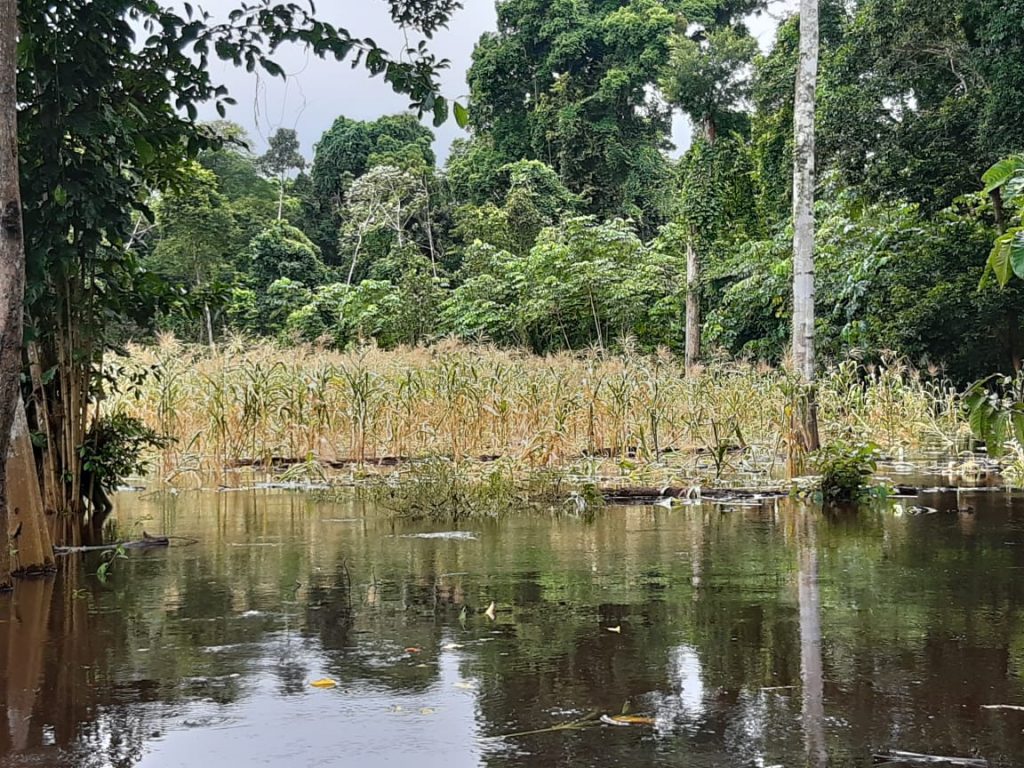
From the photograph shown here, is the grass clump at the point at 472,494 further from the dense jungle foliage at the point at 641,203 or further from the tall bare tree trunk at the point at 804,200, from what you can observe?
the tall bare tree trunk at the point at 804,200

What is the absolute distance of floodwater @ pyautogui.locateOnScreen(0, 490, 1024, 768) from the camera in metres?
2.95

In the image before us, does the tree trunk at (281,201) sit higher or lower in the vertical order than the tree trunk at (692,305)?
higher

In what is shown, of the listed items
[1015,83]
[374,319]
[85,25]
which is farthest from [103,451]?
[374,319]

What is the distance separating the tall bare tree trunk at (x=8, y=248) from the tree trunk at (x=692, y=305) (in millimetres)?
24999

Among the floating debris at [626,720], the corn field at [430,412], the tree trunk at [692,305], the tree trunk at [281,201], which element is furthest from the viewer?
the tree trunk at [281,201]

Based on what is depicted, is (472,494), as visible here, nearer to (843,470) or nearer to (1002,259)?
(843,470)

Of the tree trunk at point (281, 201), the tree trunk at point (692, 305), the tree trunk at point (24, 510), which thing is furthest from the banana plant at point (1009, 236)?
the tree trunk at point (281, 201)

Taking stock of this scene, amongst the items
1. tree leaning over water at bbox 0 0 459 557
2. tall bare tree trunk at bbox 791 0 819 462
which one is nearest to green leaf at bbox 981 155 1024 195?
tree leaning over water at bbox 0 0 459 557

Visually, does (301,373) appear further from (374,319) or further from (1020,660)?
(374,319)

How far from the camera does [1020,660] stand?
12.4ft

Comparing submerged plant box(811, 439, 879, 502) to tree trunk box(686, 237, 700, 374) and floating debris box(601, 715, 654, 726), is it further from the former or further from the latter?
tree trunk box(686, 237, 700, 374)

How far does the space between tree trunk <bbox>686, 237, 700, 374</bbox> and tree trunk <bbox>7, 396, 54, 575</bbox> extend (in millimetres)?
24182

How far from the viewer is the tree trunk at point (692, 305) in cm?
2886

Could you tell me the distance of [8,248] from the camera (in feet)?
14.7
